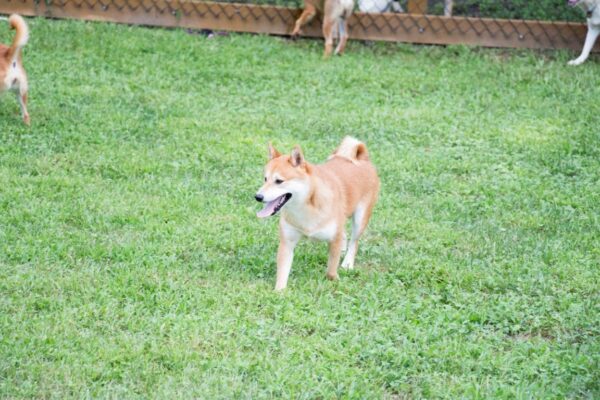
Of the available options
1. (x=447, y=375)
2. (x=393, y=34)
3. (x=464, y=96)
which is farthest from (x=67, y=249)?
(x=393, y=34)

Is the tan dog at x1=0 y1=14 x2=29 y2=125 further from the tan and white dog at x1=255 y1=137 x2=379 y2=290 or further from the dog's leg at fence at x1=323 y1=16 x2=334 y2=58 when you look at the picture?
the dog's leg at fence at x1=323 y1=16 x2=334 y2=58

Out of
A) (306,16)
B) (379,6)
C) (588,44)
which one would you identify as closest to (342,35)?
(306,16)

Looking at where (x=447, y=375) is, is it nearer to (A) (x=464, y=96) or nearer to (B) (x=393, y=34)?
(A) (x=464, y=96)

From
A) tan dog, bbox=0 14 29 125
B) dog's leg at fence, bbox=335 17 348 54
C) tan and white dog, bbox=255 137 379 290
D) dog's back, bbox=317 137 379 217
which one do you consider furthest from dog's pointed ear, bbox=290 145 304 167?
dog's leg at fence, bbox=335 17 348 54

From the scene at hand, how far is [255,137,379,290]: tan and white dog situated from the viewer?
480 cm

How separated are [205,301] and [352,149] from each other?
1.36 meters

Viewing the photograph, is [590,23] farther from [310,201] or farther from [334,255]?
[310,201]

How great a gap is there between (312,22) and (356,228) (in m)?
5.42

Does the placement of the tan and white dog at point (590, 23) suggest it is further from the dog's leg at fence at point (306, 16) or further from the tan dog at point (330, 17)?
the dog's leg at fence at point (306, 16)

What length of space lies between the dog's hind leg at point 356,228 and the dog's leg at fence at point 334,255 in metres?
0.22

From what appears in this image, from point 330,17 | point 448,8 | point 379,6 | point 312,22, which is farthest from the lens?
point 379,6

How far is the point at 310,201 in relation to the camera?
16.1ft

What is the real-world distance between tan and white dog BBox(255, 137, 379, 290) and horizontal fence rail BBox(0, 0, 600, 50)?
5273mm

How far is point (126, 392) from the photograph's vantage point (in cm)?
Answer: 389
